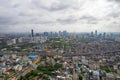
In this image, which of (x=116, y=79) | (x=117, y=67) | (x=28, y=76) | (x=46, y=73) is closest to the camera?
(x=116, y=79)

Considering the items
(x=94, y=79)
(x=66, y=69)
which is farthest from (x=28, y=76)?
(x=94, y=79)

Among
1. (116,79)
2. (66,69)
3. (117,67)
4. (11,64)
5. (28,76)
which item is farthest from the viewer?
(11,64)

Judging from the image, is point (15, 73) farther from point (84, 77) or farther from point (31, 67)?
point (84, 77)

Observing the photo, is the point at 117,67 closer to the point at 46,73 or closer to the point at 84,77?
the point at 84,77

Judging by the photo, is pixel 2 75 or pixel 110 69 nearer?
pixel 2 75

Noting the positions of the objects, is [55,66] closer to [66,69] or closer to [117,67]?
[66,69]

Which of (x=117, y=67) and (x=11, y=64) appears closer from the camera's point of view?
(x=117, y=67)

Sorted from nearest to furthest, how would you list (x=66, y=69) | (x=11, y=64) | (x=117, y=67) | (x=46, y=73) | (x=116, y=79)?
(x=116, y=79) → (x=46, y=73) → (x=66, y=69) → (x=117, y=67) → (x=11, y=64)

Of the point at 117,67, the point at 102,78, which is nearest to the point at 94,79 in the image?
the point at 102,78
